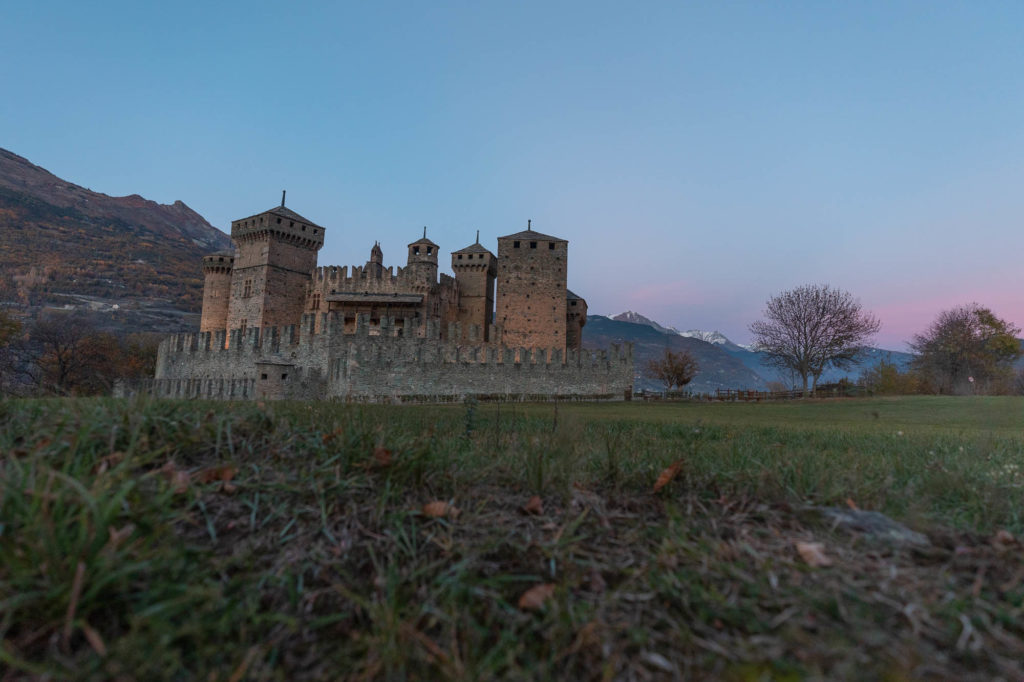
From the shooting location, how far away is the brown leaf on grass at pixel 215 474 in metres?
2.51

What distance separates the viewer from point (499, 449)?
4.10 m

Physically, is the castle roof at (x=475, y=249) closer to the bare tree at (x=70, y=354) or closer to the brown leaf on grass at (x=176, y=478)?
the bare tree at (x=70, y=354)

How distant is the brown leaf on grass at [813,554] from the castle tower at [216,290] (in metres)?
50.8

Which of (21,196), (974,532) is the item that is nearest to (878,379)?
(974,532)

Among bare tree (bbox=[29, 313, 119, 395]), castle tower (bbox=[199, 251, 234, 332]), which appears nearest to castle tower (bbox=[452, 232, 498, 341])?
castle tower (bbox=[199, 251, 234, 332])

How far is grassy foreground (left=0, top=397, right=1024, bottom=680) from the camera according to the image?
1.43m

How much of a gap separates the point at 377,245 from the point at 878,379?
171 feet

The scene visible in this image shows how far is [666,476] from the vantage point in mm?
2996

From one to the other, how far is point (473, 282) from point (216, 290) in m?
24.4

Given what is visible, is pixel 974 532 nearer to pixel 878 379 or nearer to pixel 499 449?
pixel 499 449

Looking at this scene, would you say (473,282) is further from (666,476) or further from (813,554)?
(813,554)

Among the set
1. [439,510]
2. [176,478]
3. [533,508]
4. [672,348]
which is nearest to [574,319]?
[533,508]

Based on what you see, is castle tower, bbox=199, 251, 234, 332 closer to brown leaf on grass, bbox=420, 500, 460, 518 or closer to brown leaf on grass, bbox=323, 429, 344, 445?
brown leaf on grass, bbox=323, 429, 344, 445

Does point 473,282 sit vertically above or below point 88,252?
below
